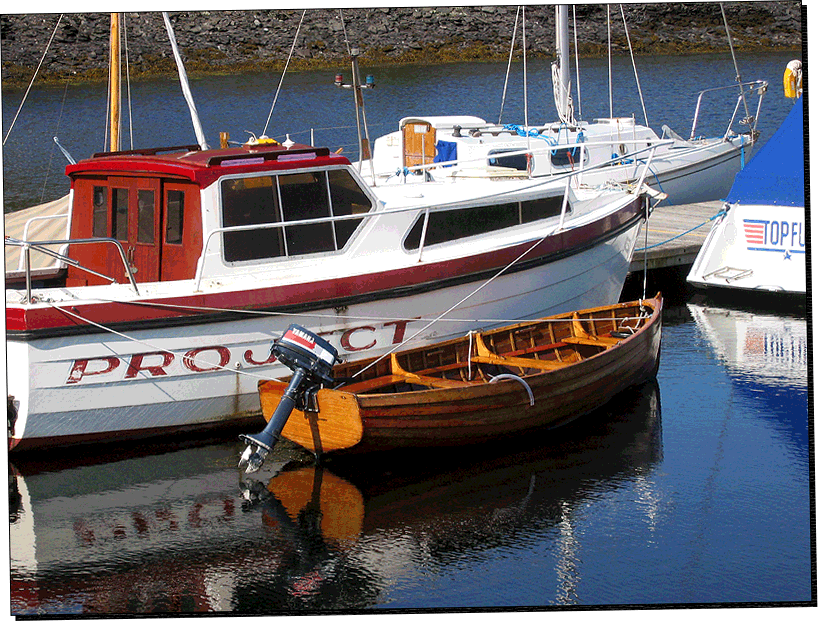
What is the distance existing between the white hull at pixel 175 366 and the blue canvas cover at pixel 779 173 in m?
4.58

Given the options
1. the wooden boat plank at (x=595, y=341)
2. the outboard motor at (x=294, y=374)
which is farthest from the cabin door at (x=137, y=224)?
the wooden boat plank at (x=595, y=341)

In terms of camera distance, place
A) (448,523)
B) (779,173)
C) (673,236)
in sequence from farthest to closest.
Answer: (673,236) < (779,173) < (448,523)

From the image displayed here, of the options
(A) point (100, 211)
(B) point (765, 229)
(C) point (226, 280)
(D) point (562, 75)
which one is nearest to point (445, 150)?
(D) point (562, 75)

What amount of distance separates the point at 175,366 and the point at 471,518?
9.33 feet

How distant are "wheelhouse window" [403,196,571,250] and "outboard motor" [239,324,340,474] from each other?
175 cm

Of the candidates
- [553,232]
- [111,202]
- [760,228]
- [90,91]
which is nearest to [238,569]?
[111,202]

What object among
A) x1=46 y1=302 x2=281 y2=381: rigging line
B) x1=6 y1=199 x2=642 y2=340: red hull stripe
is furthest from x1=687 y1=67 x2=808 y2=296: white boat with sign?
x1=46 y1=302 x2=281 y2=381: rigging line

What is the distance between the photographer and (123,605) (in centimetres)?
588

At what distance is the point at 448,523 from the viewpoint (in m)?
6.88

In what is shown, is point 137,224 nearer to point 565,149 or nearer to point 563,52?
point 565,149

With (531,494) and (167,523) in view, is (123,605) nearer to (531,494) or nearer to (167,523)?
(167,523)

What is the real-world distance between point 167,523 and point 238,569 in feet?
3.29

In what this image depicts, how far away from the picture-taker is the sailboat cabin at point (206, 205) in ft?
27.0

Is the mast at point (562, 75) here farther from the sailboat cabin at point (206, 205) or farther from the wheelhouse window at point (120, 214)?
the wheelhouse window at point (120, 214)
